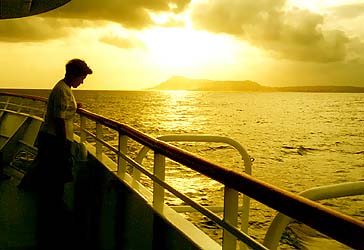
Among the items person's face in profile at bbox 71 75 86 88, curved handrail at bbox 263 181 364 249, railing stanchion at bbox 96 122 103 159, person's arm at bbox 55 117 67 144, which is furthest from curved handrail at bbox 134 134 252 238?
curved handrail at bbox 263 181 364 249

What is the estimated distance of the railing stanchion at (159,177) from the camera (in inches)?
123

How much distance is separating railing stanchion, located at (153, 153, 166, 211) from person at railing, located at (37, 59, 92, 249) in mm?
1483

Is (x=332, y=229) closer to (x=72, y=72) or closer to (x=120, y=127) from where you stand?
(x=120, y=127)

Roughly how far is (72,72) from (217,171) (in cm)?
264

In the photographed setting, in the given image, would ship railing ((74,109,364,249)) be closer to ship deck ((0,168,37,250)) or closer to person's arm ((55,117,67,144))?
person's arm ((55,117,67,144))

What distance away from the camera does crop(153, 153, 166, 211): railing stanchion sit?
313 cm

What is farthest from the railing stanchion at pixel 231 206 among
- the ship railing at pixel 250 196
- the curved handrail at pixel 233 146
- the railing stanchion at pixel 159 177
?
the curved handrail at pixel 233 146

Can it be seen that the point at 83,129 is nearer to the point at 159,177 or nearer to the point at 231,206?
the point at 159,177

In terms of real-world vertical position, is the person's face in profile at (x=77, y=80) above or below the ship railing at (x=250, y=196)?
above

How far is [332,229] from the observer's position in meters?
1.30

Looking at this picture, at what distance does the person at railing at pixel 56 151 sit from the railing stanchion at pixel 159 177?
1.48m

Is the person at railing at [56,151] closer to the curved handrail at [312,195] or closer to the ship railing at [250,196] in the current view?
the ship railing at [250,196]

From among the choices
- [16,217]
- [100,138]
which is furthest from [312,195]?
[16,217]

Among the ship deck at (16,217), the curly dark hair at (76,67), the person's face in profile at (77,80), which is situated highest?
the curly dark hair at (76,67)
